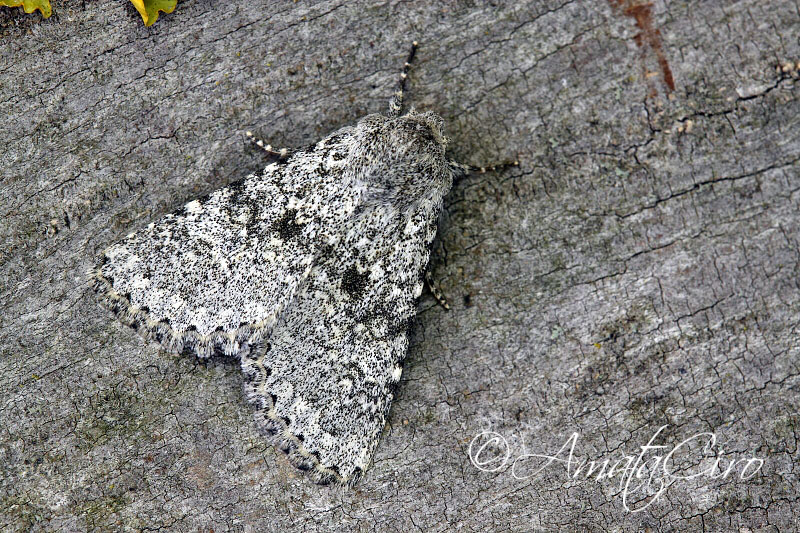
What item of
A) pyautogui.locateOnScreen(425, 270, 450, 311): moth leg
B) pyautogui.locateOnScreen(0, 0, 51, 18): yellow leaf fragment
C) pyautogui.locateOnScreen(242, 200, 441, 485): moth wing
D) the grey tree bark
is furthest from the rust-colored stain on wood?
pyautogui.locateOnScreen(0, 0, 51, 18): yellow leaf fragment

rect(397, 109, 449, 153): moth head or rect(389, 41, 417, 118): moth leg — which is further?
rect(389, 41, 417, 118): moth leg

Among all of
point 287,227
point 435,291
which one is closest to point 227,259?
point 287,227

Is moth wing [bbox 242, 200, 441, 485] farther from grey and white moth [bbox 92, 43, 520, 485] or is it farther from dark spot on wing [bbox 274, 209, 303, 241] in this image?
dark spot on wing [bbox 274, 209, 303, 241]

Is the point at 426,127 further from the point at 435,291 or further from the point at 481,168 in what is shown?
the point at 435,291

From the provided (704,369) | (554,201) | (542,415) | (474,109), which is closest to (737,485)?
(704,369)

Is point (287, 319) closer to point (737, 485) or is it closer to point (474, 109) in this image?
point (474, 109)

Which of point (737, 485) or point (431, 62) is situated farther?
point (431, 62)

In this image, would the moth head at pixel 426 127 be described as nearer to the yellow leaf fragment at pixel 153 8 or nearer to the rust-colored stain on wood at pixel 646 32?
the rust-colored stain on wood at pixel 646 32
